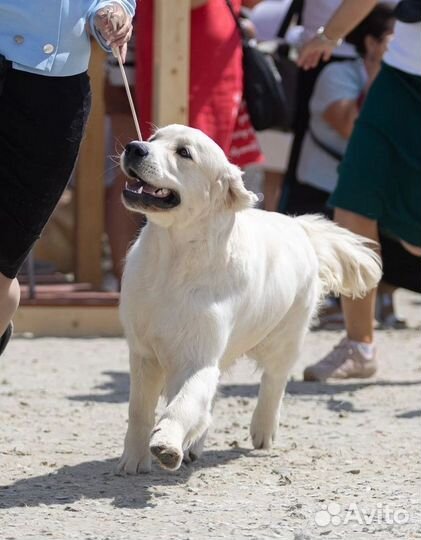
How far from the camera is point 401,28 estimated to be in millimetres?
6527

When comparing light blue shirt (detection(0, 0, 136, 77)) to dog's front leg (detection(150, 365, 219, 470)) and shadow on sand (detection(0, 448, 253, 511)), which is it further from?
shadow on sand (detection(0, 448, 253, 511))

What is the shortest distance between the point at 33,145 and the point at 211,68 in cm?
302

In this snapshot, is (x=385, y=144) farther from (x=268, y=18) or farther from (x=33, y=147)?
(x=268, y=18)

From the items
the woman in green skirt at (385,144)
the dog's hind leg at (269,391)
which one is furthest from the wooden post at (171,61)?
the dog's hind leg at (269,391)

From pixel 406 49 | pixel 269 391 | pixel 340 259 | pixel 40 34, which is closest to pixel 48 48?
pixel 40 34

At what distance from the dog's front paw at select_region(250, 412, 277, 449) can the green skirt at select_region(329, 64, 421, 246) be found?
1614 millimetres

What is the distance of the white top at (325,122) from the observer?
885cm

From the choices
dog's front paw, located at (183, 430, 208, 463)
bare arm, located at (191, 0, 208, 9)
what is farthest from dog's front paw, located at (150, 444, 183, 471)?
bare arm, located at (191, 0, 208, 9)

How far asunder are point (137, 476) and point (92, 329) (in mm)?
3342

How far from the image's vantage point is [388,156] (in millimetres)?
6609

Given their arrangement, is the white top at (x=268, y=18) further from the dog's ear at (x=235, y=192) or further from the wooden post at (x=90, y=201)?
the dog's ear at (x=235, y=192)

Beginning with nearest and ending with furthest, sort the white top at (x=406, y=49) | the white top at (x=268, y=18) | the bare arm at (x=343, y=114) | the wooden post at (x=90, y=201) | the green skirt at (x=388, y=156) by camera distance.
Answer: the white top at (x=406, y=49) → the green skirt at (x=388, y=156) → the bare arm at (x=343, y=114) → the wooden post at (x=90, y=201) → the white top at (x=268, y=18)

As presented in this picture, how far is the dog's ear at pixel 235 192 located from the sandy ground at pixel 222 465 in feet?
3.28

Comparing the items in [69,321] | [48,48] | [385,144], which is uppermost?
[48,48]
